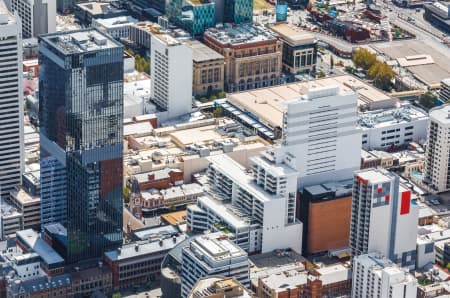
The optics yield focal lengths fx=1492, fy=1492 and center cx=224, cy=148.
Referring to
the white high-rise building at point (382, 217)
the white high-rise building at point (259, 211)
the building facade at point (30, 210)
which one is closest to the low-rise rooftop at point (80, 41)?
the building facade at point (30, 210)

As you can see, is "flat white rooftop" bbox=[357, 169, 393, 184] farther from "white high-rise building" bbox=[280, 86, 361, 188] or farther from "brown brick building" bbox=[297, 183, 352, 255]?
"white high-rise building" bbox=[280, 86, 361, 188]

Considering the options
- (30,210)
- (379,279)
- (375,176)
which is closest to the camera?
(379,279)

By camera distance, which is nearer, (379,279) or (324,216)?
(379,279)

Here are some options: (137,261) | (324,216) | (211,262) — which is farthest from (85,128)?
(324,216)

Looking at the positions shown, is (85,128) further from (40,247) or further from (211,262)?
(211,262)

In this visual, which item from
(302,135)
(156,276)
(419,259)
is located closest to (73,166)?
(156,276)

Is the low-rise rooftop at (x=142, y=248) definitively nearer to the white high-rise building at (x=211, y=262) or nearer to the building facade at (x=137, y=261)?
the building facade at (x=137, y=261)

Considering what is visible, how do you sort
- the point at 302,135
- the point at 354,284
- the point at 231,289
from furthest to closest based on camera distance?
the point at 302,135
the point at 354,284
the point at 231,289

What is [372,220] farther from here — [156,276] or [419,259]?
[156,276]
